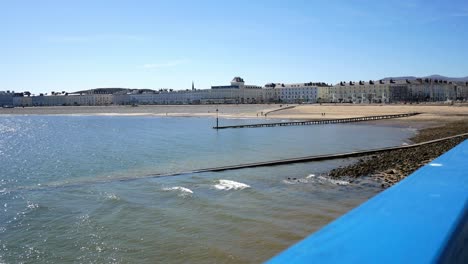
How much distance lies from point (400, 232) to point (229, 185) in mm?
13495

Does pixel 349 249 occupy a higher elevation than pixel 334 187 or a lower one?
higher

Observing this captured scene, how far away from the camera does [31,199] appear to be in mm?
14672

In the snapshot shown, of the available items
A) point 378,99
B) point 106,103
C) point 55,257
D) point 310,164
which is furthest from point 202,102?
point 55,257

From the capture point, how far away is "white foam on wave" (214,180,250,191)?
605 inches

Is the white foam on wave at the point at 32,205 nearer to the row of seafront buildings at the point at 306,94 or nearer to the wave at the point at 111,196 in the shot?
the wave at the point at 111,196

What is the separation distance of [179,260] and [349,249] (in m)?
6.74

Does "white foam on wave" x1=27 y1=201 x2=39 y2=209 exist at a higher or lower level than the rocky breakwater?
lower

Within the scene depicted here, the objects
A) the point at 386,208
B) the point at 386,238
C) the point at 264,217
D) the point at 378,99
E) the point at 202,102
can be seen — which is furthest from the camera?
the point at 202,102

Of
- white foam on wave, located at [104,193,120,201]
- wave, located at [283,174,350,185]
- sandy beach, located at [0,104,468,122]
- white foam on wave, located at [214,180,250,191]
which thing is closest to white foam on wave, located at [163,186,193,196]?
white foam on wave, located at [214,180,250,191]

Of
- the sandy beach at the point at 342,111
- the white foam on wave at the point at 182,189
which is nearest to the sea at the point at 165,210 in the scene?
the white foam on wave at the point at 182,189

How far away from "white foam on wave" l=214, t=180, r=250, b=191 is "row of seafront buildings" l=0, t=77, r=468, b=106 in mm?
124737

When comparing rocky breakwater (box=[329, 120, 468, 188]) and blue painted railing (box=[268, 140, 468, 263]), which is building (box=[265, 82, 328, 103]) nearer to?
rocky breakwater (box=[329, 120, 468, 188])

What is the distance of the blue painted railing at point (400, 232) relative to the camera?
2139mm

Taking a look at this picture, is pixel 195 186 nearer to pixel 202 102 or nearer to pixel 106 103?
pixel 202 102
